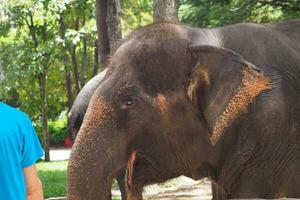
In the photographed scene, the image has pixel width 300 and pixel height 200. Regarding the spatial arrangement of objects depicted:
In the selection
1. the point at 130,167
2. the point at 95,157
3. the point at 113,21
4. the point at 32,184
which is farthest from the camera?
the point at 113,21

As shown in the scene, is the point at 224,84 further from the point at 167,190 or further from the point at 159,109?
the point at 167,190

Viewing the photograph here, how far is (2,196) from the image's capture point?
3021 mm

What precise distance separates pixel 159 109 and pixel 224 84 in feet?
1.76

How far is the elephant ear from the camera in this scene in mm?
4652

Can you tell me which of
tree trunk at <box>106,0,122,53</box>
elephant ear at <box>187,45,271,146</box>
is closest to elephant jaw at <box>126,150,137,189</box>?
elephant ear at <box>187,45,271,146</box>

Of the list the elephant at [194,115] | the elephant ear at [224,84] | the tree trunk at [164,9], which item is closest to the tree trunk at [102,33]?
the tree trunk at [164,9]

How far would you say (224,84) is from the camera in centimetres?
471

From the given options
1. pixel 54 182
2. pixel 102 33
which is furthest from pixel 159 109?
pixel 54 182

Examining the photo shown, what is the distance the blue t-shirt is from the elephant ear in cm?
194

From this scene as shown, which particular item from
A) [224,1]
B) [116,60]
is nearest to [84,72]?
[224,1]

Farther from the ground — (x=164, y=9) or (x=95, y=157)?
(x=164, y=9)

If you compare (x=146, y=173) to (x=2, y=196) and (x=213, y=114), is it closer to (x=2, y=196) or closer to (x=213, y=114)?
(x=213, y=114)

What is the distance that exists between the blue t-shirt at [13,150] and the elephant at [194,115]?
5.09 feet

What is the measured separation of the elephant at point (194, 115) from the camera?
468 centimetres
